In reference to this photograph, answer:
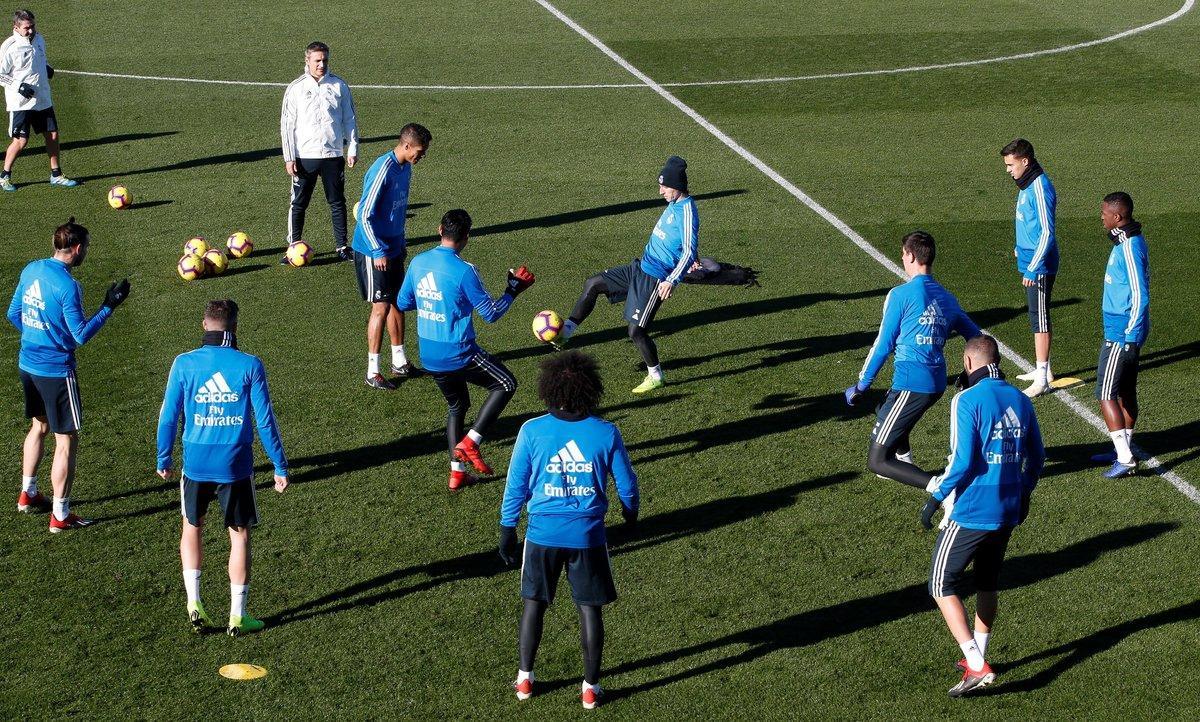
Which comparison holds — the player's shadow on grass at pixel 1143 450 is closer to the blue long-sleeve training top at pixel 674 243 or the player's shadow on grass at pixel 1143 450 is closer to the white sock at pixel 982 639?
the white sock at pixel 982 639

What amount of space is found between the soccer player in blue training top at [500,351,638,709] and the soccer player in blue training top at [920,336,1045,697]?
2.00m

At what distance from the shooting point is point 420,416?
13.2 meters

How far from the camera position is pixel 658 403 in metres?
13.5

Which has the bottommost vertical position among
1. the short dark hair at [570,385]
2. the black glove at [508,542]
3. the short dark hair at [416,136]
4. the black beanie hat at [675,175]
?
the black glove at [508,542]

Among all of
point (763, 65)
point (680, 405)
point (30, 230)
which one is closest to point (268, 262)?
point (30, 230)

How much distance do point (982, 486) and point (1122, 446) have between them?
3.78 metres

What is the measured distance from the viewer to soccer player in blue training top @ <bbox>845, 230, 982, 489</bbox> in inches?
422

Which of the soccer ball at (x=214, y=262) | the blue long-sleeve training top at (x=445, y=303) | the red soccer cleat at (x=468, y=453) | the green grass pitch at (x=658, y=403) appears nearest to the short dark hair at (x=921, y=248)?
the green grass pitch at (x=658, y=403)

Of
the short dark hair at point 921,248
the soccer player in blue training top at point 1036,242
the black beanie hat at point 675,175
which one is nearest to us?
the short dark hair at point 921,248

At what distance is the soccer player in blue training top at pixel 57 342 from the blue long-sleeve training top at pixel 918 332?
5865 millimetres

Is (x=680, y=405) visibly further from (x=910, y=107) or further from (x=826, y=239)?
(x=910, y=107)

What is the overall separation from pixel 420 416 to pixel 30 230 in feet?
27.3

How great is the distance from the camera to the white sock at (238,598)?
31.0 ft

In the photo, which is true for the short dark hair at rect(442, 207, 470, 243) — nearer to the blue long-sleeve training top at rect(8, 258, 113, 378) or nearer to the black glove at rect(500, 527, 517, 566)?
the blue long-sleeve training top at rect(8, 258, 113, 378)
